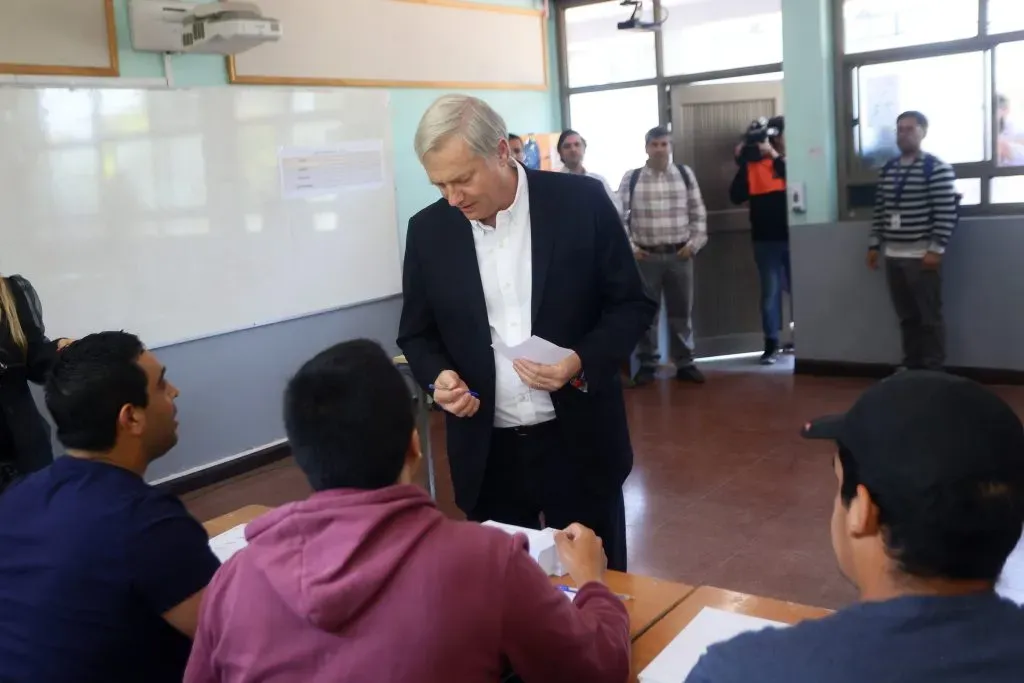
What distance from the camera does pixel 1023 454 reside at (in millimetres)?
952

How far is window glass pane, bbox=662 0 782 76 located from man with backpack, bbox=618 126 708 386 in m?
0.93

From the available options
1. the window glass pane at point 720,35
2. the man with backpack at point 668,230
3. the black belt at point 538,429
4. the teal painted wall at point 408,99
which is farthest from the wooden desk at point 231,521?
the window glass pane at point 720,35

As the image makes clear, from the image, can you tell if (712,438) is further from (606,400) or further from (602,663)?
(602,663)

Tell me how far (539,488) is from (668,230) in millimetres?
4506

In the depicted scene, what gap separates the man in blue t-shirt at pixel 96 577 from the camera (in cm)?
148

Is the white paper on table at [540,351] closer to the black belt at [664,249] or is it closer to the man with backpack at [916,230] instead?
the man with backpack at [916,230]

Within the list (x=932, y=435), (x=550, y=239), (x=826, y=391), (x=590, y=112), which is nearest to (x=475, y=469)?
(x=550, y=239)

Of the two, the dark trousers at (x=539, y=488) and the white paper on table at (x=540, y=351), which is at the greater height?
the white paper on table at (x=540, y=351)

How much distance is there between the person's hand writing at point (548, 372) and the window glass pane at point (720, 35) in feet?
17.3

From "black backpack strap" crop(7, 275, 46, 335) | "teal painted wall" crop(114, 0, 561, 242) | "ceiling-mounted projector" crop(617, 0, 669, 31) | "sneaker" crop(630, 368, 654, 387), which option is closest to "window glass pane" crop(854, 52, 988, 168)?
"ceiling-mounted projector" crop(617, 0, 669, 31)

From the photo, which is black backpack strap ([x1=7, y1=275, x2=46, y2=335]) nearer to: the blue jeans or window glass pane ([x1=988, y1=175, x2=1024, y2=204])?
the blue jeans

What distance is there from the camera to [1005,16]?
5.78 metres

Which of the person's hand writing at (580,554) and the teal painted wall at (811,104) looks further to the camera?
the teal painted wall at (811,104)

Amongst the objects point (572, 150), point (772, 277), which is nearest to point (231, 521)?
point (572, 150)
